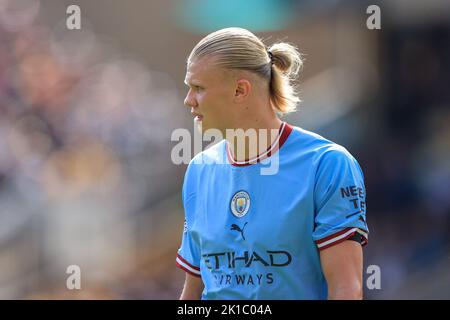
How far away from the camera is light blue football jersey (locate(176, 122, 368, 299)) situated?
2344 millimetres

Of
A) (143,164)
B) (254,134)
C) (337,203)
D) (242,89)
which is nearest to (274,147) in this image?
(254,134)

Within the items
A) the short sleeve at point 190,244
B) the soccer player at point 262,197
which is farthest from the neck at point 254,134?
the short sleeve at point 190,244

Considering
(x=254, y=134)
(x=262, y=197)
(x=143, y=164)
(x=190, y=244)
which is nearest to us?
(x=262, y=197)

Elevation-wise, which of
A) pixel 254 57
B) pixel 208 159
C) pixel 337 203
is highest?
pixel 254 57

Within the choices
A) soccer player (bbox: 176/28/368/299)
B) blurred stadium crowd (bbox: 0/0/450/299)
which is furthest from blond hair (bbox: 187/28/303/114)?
blurred stadium crowd (bbox: 0/0/450/299)

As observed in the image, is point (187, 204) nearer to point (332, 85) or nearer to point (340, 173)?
point (340, 173)

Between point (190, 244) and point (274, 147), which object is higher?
point (274, 147)

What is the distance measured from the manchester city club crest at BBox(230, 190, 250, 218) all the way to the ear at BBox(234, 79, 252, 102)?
31 cm

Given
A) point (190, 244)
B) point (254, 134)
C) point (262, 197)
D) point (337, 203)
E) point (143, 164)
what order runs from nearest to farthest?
point (337, 203), point (262, 197), point (254, 134), point (190, 244), point (143, 164)

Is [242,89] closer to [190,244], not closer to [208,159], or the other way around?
[208,159]

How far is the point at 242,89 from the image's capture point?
8.34ft

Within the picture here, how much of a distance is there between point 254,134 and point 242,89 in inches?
6.0

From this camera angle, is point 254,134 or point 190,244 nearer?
point 254,134
